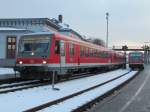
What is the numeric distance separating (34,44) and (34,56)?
0.99m

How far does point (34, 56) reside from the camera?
92.9ft

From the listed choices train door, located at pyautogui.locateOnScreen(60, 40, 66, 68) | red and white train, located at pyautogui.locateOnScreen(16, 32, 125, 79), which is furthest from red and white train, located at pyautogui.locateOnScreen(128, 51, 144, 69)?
train door, located at pyautogui.locateOnScreen(60, 40, 66, 68)

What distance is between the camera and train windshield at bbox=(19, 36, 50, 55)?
28.6 metres

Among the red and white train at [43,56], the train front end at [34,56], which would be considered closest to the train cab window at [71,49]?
the red and white train at [43,56]

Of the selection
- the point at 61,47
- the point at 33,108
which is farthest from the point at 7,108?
the point at 61,47

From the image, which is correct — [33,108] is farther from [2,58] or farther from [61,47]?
[2,58]

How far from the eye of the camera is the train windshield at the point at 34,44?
1127 inches

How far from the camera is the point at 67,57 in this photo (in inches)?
1265

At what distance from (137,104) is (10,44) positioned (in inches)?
1945

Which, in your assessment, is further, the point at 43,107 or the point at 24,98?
the point at 24,98

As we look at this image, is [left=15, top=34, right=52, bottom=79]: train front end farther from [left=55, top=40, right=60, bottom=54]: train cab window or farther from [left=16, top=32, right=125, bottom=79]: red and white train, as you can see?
[left=55, top=40, right=60, bottom=54]: train cab window

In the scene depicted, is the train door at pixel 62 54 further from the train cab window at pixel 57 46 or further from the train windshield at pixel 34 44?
the train windshield at pixel 34 44

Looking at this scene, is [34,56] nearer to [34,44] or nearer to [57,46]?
[34,44]

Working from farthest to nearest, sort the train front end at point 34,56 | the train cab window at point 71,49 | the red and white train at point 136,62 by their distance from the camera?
the red and white train at point 136,62
the train cab window at point 71,49
the train front end at point 34,56
